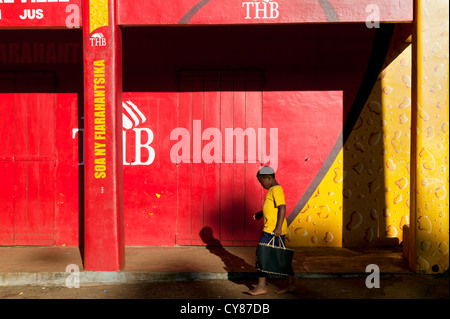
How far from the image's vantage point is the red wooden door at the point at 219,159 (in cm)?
752

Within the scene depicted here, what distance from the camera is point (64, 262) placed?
652cm

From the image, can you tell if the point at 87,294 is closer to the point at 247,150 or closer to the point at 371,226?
the point at 247,150

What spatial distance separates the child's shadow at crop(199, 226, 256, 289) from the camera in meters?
6.00

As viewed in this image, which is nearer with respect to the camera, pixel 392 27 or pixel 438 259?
pixel 438 259

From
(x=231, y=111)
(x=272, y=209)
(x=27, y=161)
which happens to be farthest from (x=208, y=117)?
(x=27, y=161)

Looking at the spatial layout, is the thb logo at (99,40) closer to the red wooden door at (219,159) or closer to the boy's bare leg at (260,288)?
the red wooden door at (219,159)

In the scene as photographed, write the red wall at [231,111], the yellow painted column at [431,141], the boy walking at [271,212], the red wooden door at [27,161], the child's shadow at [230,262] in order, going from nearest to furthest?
the boy walking at [271,212] → the yellow painted column at [431,141] → the child's shadow at [230,262] → the red wall at [231,111] → the red wooden door at [27,161]

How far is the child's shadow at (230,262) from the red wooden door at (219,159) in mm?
22

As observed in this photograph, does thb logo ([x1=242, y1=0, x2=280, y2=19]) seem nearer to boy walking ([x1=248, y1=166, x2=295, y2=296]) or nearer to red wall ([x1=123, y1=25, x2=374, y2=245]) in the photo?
red wall ([x1=123, y1=25, x2=374, y2=245])

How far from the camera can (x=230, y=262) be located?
6531 mm

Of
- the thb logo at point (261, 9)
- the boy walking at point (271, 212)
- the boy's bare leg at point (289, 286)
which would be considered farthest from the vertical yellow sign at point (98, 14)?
the boy's bare leg at point (289, 286)

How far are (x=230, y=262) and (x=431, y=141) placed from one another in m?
2.97
